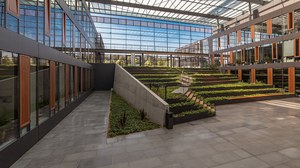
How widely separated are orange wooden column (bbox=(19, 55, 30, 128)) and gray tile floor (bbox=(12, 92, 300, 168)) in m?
1.03

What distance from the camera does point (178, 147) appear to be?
202 inches

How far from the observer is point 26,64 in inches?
196

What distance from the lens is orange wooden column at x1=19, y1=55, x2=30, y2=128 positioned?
15.5 feet

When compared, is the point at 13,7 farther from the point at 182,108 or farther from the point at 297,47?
the point at 297,47

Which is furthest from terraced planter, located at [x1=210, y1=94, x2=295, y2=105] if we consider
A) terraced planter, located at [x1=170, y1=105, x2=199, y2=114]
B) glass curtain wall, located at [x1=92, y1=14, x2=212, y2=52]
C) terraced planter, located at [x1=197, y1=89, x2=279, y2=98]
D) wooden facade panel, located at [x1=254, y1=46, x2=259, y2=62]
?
glass curtain wall, located at [x1=92, y1=14, x2=212, y2=52]

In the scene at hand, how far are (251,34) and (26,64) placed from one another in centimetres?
2301

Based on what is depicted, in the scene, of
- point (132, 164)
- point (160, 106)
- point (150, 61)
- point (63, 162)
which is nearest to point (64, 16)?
point (160, 106)

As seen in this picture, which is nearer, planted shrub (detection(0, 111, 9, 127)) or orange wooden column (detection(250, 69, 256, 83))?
planted shrub (detection(0, 111, 9, 127))

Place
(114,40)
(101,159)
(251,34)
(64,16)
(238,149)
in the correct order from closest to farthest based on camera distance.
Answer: (101,159) → (238,149) → (64,16) → (251,34) → (114,40)

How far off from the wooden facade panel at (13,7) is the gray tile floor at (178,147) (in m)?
4.00

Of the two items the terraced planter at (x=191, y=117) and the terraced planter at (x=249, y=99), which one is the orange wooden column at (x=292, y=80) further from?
the terraced planter at (x=191, y=117)

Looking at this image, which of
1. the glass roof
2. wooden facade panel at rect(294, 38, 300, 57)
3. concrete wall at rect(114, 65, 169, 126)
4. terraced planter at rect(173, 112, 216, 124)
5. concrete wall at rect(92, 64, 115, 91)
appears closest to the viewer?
concrete wall at rect(114, 65, 169, 126)

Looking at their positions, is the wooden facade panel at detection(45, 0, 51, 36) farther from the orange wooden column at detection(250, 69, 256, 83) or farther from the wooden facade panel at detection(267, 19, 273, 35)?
the orange wooden column at detection(250, 69, 256, 83)

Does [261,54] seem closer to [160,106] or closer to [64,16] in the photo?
[160,106]
